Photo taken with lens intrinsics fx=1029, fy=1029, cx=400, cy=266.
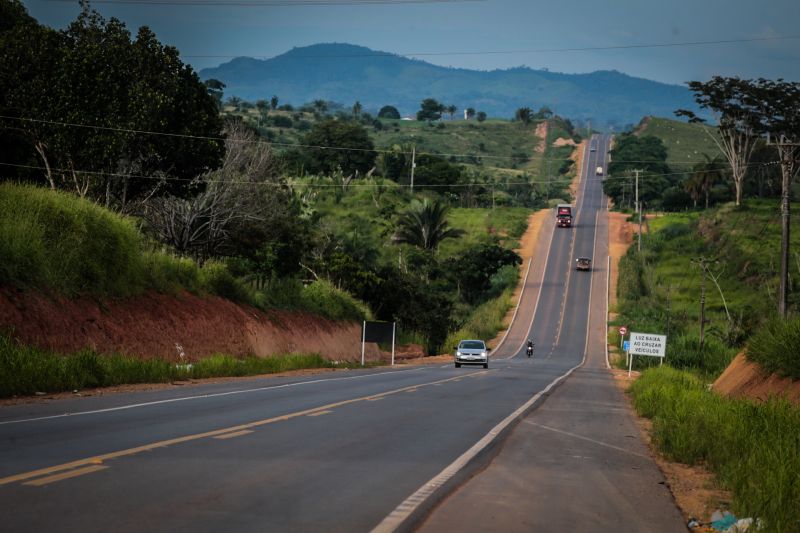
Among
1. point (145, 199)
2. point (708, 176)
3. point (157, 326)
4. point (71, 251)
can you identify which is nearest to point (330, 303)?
point (145, 199)

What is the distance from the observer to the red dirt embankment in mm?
24844

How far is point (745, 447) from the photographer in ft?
43.5

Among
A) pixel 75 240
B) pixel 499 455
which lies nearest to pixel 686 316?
pixel 75 240

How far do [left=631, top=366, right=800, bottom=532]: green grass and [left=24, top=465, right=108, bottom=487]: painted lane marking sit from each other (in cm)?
632

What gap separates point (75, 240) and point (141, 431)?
617 inches

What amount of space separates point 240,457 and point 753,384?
51.7 feet

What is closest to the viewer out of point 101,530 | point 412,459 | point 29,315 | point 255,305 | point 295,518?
point 101,530

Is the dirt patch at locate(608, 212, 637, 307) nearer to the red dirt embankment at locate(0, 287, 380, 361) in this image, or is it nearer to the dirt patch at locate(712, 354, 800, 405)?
the red dirt embankment at locate(0, 287, 380, 361)

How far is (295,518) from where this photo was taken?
28.0 feet

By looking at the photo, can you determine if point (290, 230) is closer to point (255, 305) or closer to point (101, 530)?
point (255, 305)

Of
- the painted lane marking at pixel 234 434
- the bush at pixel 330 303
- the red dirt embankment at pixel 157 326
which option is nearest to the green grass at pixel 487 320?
the bush at pixel 330 303

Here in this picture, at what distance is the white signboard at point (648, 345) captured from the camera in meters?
51.9

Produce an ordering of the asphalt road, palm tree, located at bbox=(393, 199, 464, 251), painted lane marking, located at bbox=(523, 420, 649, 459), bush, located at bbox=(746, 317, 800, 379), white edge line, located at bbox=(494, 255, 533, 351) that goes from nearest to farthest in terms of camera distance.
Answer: the asphalt road, painted lane marking, located at bbox=(523, 420, 649, 459), bush, located at bbox=(746, 317, 800, 379), white edge line, located at bbox=(494, 255, 533, 351), palm tree, located at bbox=(393, 199, 464, 251)

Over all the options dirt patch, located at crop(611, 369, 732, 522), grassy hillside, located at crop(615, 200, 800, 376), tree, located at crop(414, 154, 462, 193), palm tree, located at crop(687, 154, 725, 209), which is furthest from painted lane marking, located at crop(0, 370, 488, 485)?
tree, located at crop(414, 154, 462, 193)
